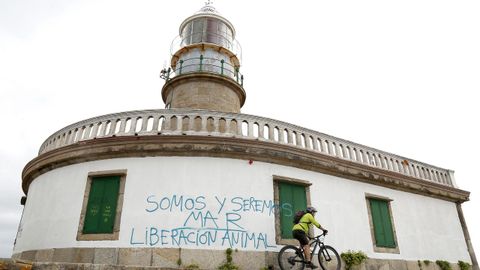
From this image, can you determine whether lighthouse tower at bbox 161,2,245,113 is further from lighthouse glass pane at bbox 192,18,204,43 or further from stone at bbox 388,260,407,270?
stone at bbox 388,260,407,270

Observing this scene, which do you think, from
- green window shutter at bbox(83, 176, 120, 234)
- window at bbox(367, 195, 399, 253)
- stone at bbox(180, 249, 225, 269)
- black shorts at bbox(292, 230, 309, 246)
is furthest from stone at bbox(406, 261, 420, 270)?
green window shutter at bbox(83, 176, 120, 234)

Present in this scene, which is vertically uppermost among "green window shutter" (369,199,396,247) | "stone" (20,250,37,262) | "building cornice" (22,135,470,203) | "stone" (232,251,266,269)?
"building cornice" (22,135,470,203)

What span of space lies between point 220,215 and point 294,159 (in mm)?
2774

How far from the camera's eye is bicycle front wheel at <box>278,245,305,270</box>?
824 centimetres

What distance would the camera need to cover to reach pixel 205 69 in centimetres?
1495

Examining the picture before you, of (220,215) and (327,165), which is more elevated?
(327,165)

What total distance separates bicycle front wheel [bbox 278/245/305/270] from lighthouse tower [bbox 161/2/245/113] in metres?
7.31

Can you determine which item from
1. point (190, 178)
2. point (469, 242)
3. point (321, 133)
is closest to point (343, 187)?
point (321, 133)

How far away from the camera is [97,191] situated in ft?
30.0

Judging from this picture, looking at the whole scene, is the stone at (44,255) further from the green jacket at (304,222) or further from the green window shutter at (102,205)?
the green jacket at (304,222)

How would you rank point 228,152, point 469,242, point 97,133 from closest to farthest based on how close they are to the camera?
point 228,152 → point 97,133 → point 469,242

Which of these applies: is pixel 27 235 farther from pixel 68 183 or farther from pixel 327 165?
pixel 327 165

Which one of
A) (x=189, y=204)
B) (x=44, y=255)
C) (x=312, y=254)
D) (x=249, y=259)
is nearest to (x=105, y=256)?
(x=44, y=255)

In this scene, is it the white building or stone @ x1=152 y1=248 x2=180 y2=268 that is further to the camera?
the white building
